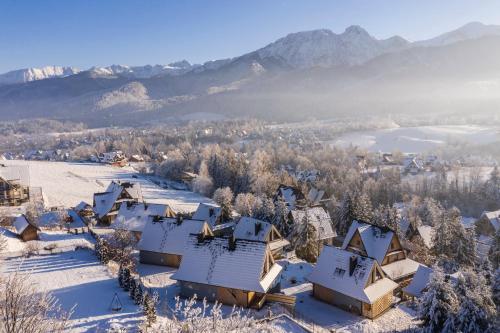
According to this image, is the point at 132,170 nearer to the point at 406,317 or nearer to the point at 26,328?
the point at 406,317

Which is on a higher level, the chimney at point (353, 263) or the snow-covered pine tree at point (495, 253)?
the chimney at point (353, 263)

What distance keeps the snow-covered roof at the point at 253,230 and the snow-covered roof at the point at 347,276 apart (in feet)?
29.9

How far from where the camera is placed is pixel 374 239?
39.8 meters

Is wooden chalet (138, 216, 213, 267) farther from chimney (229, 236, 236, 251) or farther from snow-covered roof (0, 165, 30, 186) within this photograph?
snow-covered roof (0, 165, 30, 186)

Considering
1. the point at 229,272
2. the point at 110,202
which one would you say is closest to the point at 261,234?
the point at 229,272

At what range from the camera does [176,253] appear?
3559 cm

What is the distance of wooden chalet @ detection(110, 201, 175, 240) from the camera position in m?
44.1

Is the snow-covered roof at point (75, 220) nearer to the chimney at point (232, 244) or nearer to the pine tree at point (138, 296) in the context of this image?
the pine tree at point (138, 296)

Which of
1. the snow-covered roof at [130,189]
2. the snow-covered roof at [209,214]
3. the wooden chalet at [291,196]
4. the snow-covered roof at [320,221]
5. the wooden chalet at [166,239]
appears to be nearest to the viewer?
the wooden chalet at [166,239]

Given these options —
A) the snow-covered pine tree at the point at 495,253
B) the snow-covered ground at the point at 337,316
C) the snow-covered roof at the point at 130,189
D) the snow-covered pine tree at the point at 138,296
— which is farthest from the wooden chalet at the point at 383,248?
the snow-covered roof at the point at 130,189

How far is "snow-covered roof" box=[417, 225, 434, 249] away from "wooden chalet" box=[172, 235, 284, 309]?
28581 millimetres

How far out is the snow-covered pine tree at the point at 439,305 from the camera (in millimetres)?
23453

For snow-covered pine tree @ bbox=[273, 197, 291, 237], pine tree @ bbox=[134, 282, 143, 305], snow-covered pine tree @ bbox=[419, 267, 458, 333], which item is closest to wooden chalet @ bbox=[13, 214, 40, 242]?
pine tree @ bbox=[134, 282, 143, 305]

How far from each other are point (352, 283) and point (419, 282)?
7.88m
